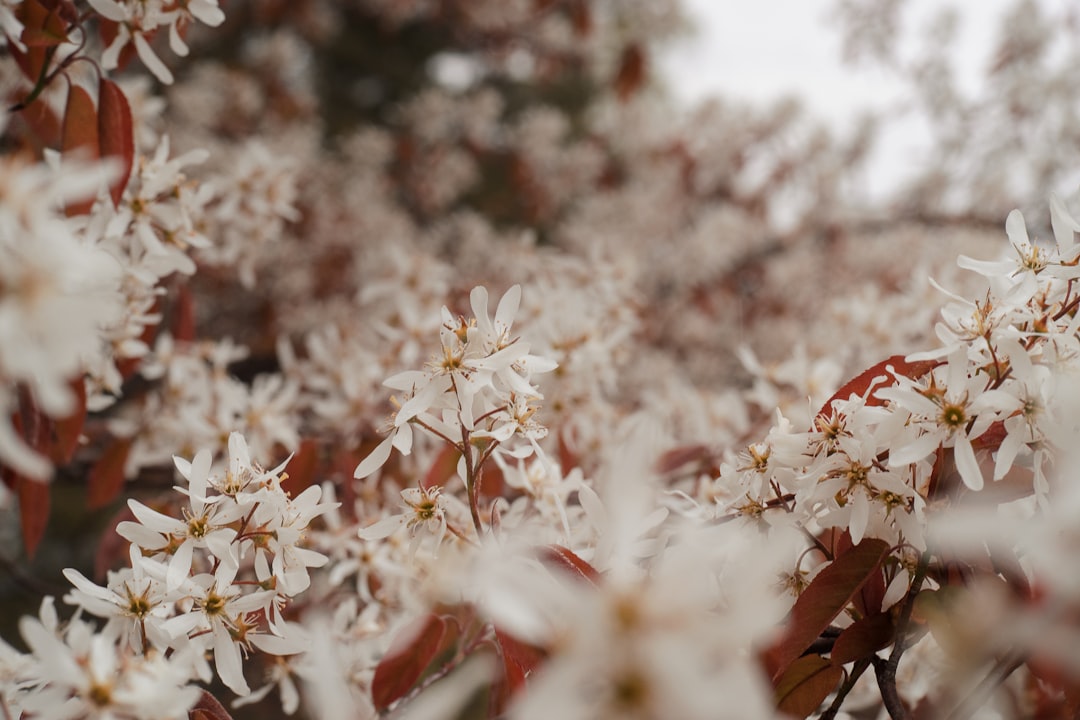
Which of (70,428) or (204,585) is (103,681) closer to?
(204,585)

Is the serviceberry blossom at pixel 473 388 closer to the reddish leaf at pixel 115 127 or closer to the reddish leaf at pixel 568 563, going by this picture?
the reddish leaf at pixel 568 563

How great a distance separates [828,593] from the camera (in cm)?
66

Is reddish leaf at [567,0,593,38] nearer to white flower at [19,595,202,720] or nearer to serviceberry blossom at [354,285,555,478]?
serviceberry blossom at [354,285,555,478]

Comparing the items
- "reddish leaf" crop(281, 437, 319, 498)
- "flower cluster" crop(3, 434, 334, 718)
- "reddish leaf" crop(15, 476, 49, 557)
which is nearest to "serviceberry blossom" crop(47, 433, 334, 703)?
"flower cluster" crop(3, 434, 334, 718)

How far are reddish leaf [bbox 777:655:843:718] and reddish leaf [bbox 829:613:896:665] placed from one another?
1 centimetres

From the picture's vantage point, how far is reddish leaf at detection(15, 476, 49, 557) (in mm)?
893

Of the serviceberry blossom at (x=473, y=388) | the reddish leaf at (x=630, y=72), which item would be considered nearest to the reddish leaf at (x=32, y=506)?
the serviceberry blossom at (x=473, y=388)

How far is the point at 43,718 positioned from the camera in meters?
0.52

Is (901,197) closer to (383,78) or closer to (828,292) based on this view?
(828,292)

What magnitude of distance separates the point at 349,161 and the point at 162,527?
2.29 metres

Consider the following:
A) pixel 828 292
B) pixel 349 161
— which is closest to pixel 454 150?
pixel 349 161

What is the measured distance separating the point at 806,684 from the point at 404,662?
342mm

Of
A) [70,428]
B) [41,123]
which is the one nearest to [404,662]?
[70,428]

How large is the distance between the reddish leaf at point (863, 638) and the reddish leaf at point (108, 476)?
104 centimetres
